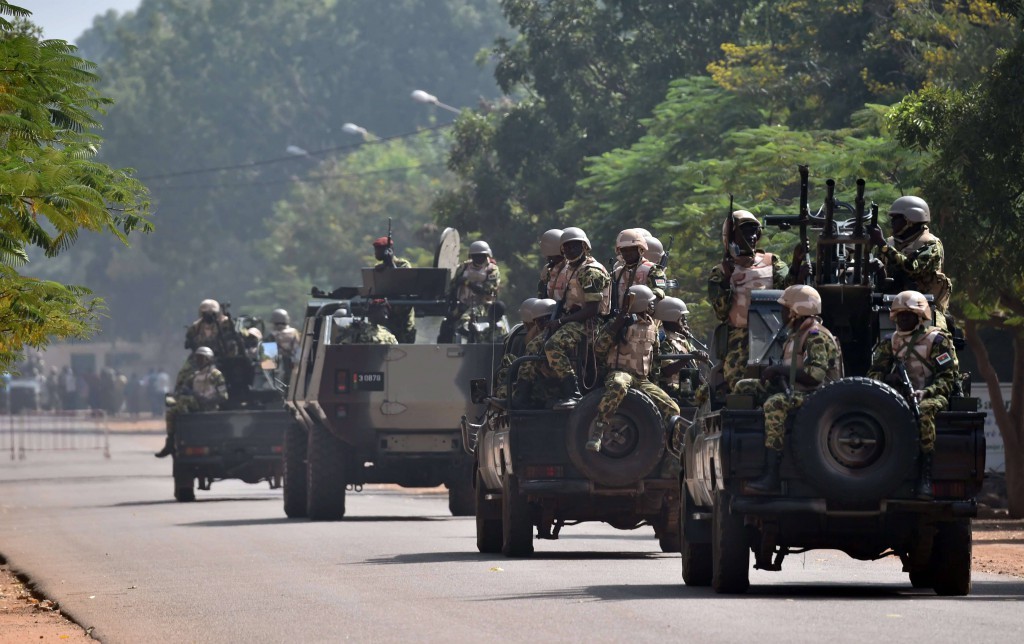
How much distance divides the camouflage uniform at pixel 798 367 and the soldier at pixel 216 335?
17142 mm

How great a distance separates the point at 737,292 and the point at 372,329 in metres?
8.80

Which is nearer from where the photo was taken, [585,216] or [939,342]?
[939,342]

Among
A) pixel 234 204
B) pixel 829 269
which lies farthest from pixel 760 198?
pixel 234 204

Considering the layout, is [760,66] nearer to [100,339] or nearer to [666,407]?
[666,407]

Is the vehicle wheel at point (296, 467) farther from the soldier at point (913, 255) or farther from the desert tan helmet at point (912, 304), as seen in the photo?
the desert tan helmet at point (912, 304)

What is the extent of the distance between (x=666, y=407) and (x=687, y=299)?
14.1 metres

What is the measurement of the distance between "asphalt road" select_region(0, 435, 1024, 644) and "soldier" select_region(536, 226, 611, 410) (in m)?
1.43

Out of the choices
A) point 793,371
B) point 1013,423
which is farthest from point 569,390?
point 1013,423

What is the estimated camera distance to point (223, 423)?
1122 inches

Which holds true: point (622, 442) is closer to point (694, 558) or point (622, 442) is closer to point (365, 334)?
point (694, 558)

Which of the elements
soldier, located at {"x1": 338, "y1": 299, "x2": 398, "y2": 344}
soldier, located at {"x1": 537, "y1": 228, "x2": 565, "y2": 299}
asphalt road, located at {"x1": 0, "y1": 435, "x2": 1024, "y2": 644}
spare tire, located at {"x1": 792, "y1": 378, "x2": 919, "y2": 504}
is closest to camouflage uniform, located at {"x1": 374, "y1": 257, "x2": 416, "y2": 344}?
soldier, located at {"x1": 338, "y1": 299, "x2": 398, "y2": 344}

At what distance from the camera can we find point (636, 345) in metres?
17.0

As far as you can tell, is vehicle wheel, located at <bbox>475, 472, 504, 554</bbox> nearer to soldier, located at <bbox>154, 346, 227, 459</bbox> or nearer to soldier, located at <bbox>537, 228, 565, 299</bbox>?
soldier, located at <bbox>537, 228, 565, 299</bbox>

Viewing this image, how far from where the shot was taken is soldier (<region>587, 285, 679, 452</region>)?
1684 centimetres
